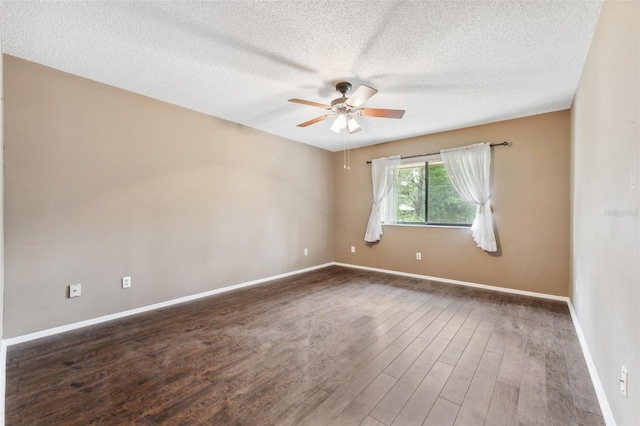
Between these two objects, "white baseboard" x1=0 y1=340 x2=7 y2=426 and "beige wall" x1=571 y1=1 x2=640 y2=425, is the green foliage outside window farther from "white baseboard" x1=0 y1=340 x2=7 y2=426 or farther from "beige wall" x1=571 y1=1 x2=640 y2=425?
"white baseboard" x1=0 y1=340 x2=7 y2=426

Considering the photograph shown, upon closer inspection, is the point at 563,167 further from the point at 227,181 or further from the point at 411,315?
the point at 227,181

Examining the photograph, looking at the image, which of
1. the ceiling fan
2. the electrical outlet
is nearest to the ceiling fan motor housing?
the ceiling fan

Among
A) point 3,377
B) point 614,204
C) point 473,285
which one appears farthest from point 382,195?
point 3,377

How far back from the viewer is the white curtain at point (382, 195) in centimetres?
488

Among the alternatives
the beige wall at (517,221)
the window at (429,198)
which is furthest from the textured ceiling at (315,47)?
the window at (429,198)

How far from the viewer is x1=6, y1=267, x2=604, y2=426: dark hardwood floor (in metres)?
1.54

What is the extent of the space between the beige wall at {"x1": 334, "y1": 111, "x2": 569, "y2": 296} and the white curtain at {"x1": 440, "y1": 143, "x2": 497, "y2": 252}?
12 centimetres

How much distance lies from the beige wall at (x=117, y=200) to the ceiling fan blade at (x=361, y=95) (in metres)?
2.09

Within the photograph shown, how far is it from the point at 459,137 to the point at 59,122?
4.93 metres

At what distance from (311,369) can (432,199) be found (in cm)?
352

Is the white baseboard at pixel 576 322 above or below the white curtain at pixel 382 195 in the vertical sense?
below

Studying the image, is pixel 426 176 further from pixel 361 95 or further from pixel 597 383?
pixel 597 383

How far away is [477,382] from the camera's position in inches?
71.6

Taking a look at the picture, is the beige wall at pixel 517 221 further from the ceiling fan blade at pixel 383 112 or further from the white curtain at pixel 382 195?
the ceiling fan blade at pixel 383 112
